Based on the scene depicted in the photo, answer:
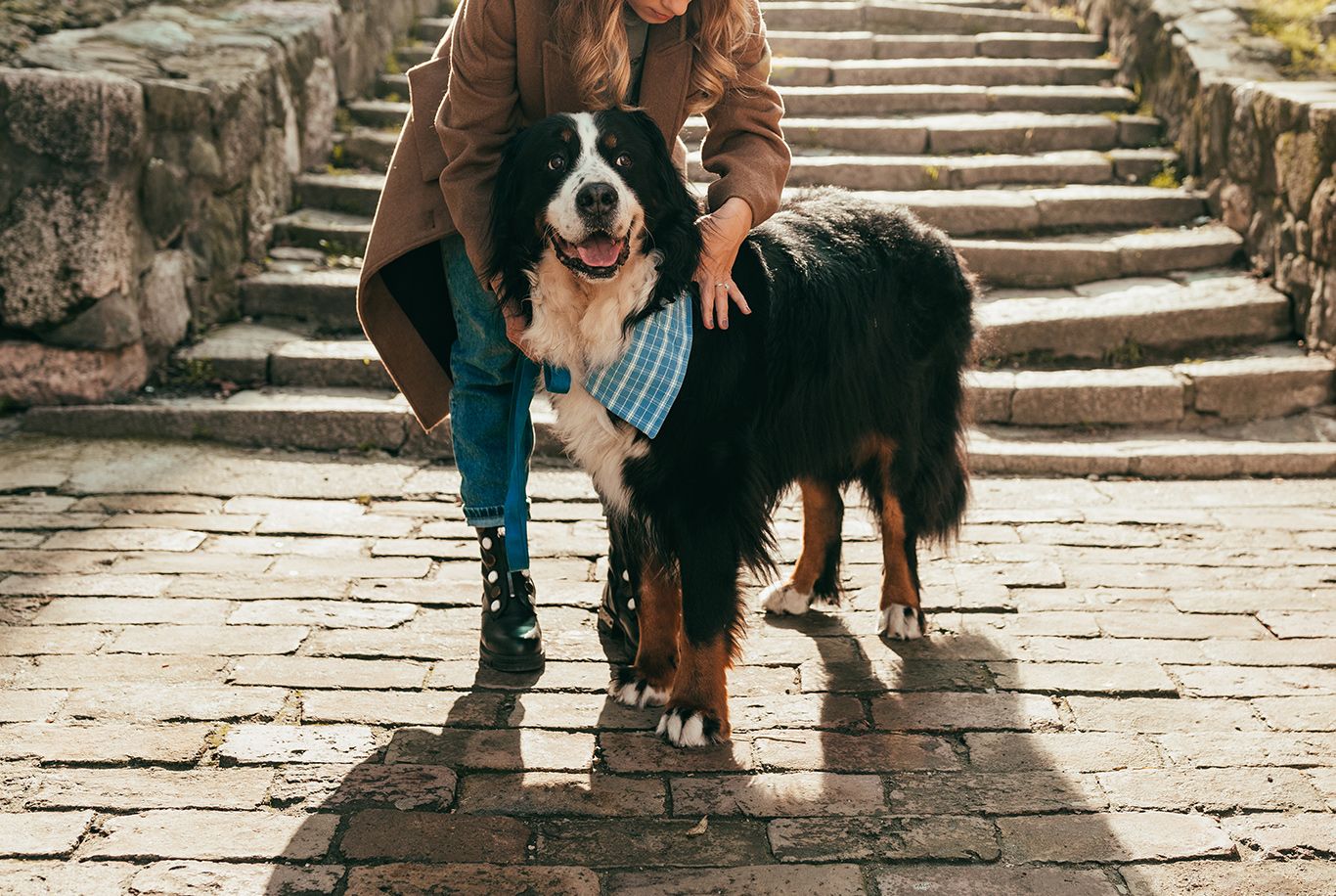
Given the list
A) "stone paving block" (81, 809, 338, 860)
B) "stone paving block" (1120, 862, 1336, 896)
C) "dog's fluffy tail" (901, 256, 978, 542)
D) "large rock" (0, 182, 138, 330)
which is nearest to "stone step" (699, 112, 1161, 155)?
"large rock" (0, 182, 138, 330)

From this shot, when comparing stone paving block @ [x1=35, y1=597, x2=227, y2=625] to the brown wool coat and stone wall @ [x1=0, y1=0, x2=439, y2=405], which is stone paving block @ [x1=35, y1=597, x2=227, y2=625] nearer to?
the brown wool coat

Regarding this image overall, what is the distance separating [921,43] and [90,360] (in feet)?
18.5

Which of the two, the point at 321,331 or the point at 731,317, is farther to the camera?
the point at 321,331

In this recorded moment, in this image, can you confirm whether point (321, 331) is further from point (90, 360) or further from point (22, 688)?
point (22, 688)

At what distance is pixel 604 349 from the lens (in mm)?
2768

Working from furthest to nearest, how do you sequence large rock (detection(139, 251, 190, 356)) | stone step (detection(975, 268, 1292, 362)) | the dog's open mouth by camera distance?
stone step (detection(975, 268, 1292, 362))
large rock (detection(139, 251, 190, 356))
the dog's open mouth

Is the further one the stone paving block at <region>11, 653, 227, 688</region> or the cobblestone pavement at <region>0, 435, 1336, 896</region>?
the stone paving block at <region>11, 653, 227, 688</region>

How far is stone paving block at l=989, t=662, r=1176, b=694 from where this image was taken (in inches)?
123

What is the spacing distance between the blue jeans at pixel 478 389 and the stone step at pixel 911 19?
621 centimetres

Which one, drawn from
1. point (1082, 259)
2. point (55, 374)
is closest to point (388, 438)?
point (55, 374)

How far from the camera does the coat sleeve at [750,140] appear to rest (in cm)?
293

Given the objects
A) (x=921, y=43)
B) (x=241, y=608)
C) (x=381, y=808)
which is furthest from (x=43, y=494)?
(x=921, y=43)

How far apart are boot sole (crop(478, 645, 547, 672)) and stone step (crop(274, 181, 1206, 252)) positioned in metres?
3.47

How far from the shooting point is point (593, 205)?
8.39ft
